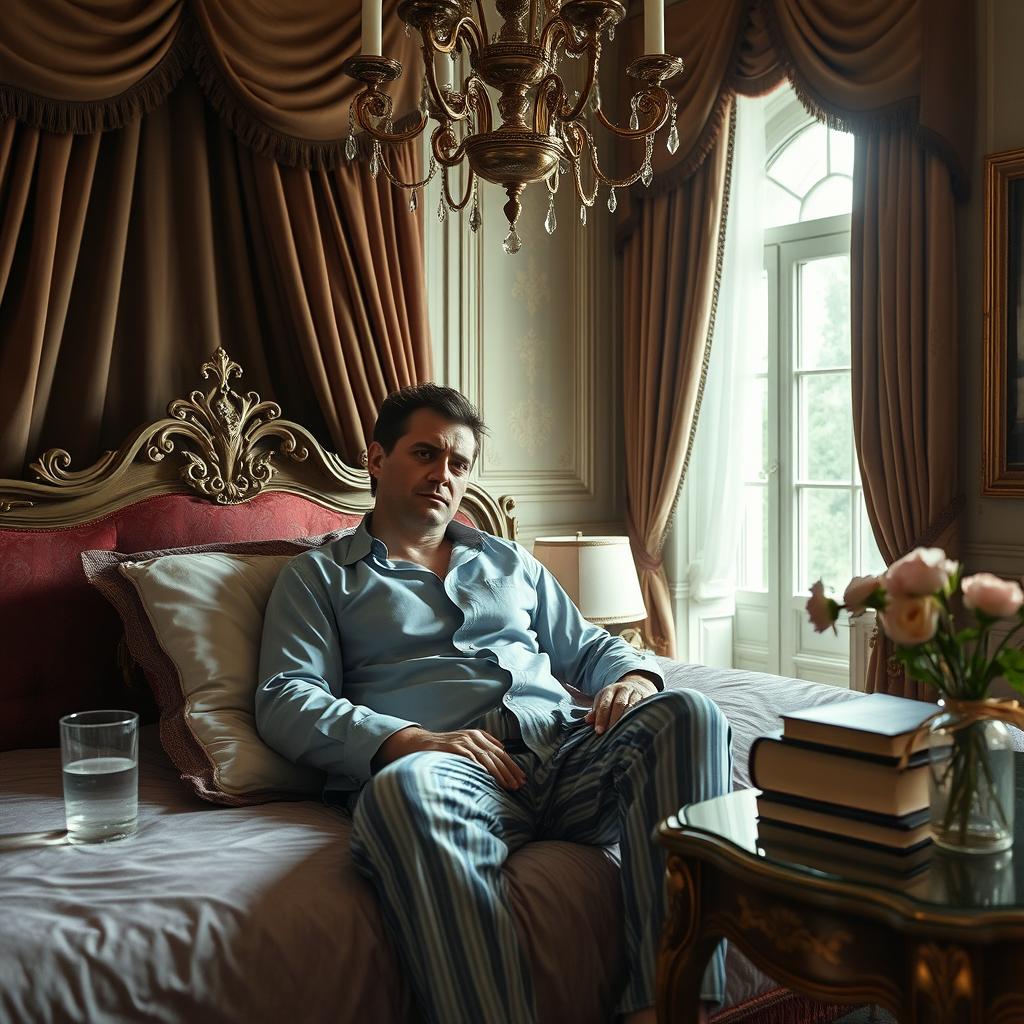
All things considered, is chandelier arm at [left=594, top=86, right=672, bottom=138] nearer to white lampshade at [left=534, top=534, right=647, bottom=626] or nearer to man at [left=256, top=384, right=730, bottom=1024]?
man at [left=256, top=384, right=730, bottom=1024]

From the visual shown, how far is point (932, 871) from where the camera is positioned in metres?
1.34

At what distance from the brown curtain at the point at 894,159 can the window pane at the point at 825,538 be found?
1.90ft

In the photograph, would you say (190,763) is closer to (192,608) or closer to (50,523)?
(192,608)

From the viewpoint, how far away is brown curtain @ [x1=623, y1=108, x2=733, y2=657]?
3939mm

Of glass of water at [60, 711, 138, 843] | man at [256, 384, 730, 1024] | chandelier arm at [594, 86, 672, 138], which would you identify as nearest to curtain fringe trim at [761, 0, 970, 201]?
chandelier arm at [594, 86, 672, 138]

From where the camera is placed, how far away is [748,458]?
429cm

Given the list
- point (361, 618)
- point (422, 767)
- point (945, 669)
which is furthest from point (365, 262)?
point (945, 669)

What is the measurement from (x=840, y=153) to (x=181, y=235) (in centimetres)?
226

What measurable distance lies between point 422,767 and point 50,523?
1.32 metres

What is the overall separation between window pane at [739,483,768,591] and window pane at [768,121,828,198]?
3.58 feet

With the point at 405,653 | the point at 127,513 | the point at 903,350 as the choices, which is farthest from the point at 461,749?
the point at 903,350

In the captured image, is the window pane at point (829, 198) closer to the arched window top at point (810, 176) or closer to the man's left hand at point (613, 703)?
the arched window top at point (810, 176)

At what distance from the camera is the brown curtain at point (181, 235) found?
9.06ft

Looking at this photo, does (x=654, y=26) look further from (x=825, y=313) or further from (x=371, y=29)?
(x=825, y=313)
